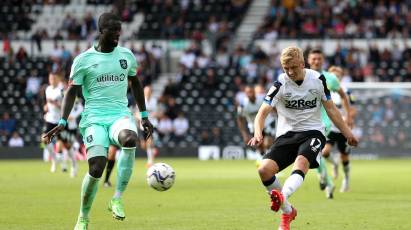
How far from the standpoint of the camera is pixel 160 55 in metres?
42.1

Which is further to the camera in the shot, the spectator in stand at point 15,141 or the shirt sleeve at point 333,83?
the spectator in stand at point 15,141

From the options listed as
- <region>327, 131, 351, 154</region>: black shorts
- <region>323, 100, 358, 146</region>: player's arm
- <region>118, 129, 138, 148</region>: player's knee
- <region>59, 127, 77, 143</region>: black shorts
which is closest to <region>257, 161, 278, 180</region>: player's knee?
<region>323, 100, 358, 146</region>: player's arm

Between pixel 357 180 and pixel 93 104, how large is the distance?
12.1 m

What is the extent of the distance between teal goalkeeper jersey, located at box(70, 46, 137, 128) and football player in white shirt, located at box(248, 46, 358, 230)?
5.48ft

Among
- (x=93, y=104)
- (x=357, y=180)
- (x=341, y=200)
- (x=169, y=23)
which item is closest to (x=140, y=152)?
(x=169, y=23)

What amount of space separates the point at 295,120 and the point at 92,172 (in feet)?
8.16

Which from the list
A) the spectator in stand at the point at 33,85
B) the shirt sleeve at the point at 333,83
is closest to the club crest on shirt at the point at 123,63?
the shirt sleeve at the point at 333,83

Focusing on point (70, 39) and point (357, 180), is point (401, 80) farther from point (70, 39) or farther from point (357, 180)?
point (357, 180)

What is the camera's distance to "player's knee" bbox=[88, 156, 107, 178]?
11.1 m

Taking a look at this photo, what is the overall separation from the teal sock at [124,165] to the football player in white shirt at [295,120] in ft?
4.86

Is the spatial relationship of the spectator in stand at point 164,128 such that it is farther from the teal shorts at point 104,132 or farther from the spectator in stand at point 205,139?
the teal shorts at point 104,132

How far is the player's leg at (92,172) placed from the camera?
1111 cm

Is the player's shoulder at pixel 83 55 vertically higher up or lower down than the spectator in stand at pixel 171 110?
higher up

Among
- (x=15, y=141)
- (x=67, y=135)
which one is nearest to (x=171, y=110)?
(x=15, y=141)
